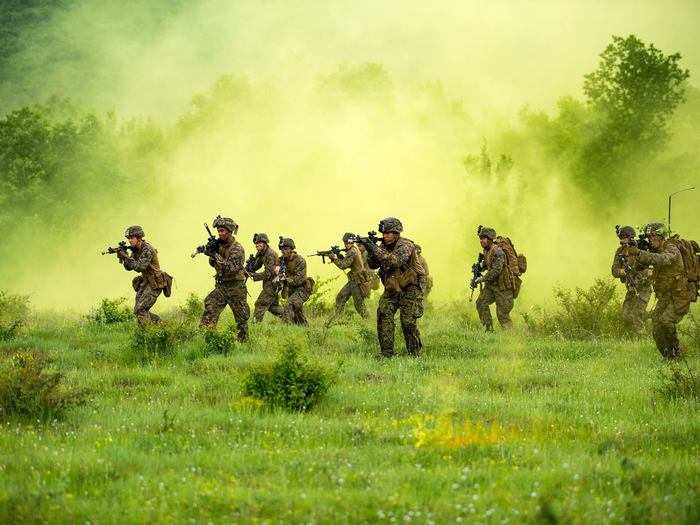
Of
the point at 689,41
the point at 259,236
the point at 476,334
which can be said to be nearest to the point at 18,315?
the point at 259,236

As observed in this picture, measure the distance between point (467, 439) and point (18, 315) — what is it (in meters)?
14.9

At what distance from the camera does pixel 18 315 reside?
2230cm

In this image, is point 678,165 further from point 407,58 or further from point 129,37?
point 129,37

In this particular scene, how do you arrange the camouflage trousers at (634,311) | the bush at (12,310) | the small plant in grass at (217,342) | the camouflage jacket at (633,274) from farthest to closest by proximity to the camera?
the bush at (12,310)
the camouflage trousers at (634,311)
the camouflage jacket at (633,274)
the small plant in grass at (217,342)

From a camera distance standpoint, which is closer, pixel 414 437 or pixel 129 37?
pixel 414 437

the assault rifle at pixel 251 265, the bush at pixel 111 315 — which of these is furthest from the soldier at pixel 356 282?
the bush at pixel 111 315

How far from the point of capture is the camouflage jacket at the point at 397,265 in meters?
15.8

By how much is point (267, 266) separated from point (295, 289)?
0.86 m

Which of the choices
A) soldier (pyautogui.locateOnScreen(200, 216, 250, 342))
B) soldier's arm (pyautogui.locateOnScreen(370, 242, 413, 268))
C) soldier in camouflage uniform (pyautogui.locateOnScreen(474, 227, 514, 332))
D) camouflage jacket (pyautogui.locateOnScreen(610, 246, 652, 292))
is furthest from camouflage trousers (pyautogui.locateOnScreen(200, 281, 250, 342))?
camouflage jacket (pyautogui.locateOnScreen(610, 246, 652, 292))

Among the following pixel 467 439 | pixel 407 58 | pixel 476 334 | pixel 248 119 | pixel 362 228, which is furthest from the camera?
pixel 407 58

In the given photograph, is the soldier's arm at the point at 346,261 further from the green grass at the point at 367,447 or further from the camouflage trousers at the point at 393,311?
the green grass at the point at 367,447

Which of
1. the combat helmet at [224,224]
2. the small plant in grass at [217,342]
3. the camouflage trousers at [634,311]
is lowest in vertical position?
the small plant in grass at [217,342]

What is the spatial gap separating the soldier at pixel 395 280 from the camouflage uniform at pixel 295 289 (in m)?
4.77

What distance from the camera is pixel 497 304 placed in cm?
2022
